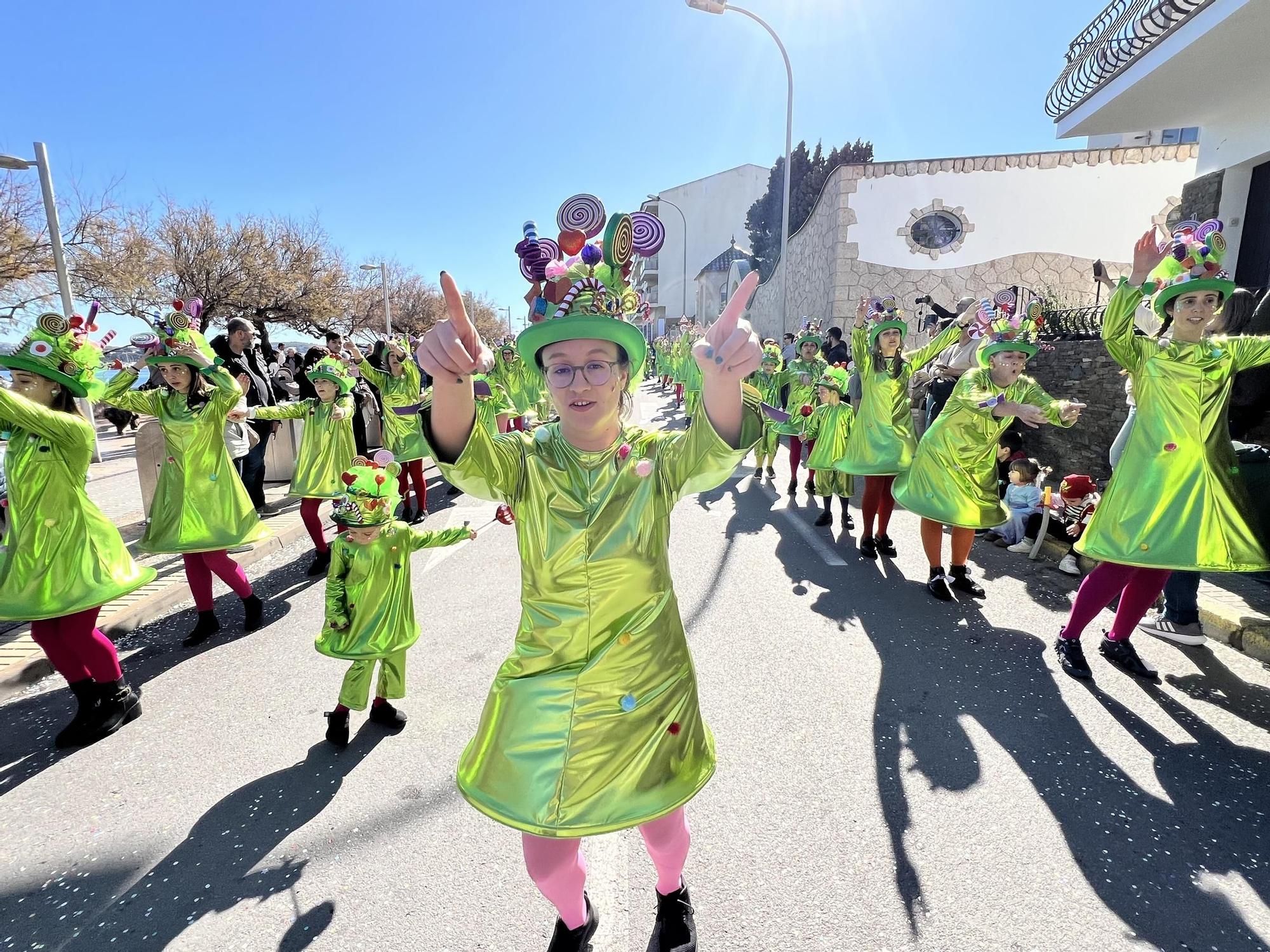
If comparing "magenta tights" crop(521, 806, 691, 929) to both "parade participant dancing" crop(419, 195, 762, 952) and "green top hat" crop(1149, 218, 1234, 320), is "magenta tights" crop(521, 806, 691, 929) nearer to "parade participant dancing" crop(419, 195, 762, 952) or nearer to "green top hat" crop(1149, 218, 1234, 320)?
"parade participant dancing" crop(419, 195, 762, 952)

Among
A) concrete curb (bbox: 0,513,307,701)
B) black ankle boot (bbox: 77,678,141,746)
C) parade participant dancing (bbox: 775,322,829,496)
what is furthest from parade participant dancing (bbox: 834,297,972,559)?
concrete curb (bbox: 0,513,307,701)

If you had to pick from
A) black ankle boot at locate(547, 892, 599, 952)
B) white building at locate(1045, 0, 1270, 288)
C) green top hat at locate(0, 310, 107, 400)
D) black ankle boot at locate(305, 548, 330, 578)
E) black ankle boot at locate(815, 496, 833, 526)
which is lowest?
black ankle boot at locate(815, 496, 833, 526)

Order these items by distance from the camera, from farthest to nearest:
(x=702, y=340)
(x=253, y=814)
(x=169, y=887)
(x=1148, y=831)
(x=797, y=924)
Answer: (x=253, y=814), (x=1148, y=831), (x=169, y=887), (x=797, y=924), (x=702, y=340)

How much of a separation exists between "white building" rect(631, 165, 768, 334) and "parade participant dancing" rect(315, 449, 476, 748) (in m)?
52.8

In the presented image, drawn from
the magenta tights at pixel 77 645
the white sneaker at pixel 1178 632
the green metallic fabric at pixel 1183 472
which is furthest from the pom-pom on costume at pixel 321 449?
the white sneaker at pixel 1178 632

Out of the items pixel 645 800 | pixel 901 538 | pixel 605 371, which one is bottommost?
pixel 901 538

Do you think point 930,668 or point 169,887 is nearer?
point 169,887

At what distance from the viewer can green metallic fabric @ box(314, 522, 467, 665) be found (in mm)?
3082

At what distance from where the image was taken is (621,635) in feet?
5.54

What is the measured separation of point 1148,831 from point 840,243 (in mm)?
18244

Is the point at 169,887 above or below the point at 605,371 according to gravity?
below

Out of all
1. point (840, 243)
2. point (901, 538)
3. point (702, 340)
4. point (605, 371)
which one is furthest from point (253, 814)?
point (840, 243)

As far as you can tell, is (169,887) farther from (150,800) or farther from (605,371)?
(605,371)

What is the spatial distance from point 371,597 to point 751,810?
201 cm
